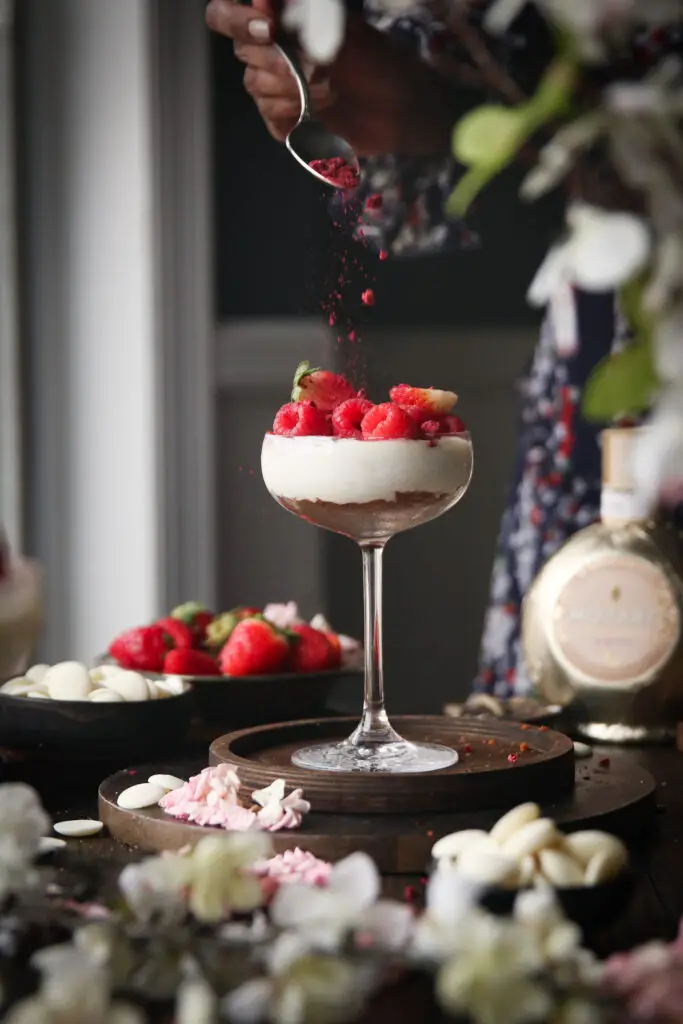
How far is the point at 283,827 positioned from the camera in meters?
0.99

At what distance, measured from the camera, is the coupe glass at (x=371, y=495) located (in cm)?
117

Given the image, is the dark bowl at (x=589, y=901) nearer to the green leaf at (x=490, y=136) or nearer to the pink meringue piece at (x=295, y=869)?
the pink meringue piece at (x=295, y=869)

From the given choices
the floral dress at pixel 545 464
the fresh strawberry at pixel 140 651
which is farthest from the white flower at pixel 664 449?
the floral dress at pixel 545 464

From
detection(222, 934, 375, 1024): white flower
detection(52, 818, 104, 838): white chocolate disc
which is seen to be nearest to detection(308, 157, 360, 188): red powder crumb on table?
detection(52, 818, 104, 838): white chocolate disc

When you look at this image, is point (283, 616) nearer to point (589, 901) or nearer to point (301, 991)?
point (589, 901)

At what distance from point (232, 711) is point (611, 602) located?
416mm

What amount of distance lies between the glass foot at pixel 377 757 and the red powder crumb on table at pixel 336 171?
52 cm

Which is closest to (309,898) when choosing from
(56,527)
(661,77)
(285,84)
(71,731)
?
(661,77)

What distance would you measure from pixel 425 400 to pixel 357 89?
602 mm

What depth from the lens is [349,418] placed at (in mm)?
1179

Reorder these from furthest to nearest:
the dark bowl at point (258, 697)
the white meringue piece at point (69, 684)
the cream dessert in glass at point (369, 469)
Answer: the dark bowl at point (258, 697) → the white meringue piece at point (69, 684) → the cream dessert in glass at point (369, 469)

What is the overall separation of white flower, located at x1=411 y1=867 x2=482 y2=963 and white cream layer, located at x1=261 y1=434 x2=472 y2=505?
474mm

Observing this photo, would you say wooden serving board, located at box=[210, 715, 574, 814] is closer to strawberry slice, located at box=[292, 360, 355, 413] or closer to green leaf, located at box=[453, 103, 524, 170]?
strawberry slice, located at box=[292, 360, 355, 413]

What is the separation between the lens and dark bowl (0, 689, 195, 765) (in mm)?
1237
